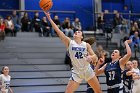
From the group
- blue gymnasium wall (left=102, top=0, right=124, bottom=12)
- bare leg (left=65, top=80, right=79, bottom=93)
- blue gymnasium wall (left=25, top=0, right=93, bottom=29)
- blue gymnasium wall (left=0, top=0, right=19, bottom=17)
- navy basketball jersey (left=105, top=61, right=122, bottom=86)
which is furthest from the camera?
blue gymnasium wall (left=102, top=0, right=124, bottom=12)

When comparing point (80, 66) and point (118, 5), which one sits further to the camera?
point (118, 5)

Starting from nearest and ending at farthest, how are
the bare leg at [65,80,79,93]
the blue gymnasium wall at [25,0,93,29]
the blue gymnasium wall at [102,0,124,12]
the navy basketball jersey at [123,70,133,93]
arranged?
the bare leg at [65,80,79,93]
the navy basketball jersey at [123,70,133,93]
the blue gymnasium wall at [25,0,93,29]
the blue gymnasium wall at [102,0,124,12]

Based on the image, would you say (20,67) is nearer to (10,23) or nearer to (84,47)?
(10,23)

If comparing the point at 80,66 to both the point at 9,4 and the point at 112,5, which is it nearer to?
the point at 9,4

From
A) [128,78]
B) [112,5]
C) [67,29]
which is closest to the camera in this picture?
[128,78]

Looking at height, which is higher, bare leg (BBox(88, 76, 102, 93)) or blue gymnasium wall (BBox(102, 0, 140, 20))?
blue gymnasium wall (BBox(102, 0, 140, 20))

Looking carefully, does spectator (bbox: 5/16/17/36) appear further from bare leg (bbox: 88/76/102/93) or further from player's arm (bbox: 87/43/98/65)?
bare leg (bbox: 88/76/102/93)

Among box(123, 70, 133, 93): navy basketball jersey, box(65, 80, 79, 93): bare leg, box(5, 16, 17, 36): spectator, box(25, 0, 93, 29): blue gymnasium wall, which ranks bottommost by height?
box(123, 70, 133, 93): navy basketball jersey

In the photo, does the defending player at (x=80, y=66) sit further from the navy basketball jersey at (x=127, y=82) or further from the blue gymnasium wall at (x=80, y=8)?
the blue gymnasium wall at (x=80, y=8)

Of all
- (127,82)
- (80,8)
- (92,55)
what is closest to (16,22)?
(80,8)

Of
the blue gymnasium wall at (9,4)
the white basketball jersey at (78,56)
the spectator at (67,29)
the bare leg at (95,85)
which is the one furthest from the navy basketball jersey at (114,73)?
the blue gymnasium wall at (9,4)

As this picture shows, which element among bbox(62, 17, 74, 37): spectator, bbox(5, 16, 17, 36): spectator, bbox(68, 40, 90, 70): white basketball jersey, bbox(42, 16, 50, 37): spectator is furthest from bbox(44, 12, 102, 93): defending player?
bbox(42, 16, 50, 37): spectator

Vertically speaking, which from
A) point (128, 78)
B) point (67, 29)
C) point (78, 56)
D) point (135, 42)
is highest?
point (67, 29)

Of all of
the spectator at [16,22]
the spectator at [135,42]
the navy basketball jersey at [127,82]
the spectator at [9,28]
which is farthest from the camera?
the spectator at [16,22]
